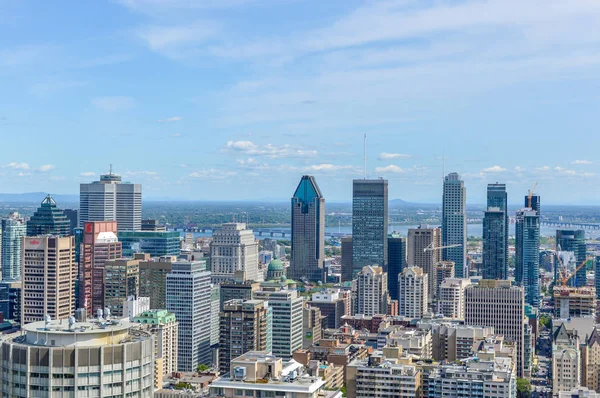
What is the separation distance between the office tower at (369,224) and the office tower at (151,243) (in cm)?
3327

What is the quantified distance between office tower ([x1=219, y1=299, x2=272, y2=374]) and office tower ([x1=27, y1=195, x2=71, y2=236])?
44.7 m

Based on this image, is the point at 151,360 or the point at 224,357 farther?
the point at 224,357

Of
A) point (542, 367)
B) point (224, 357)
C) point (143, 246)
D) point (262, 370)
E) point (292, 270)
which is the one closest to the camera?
point (262, 370)

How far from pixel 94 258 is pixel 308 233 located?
62.9 m

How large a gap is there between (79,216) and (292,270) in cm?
3980

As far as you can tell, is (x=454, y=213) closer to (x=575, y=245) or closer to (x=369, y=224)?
→ (x=575, y=245)

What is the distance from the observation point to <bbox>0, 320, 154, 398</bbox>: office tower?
20.3m

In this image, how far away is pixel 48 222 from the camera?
356 feet

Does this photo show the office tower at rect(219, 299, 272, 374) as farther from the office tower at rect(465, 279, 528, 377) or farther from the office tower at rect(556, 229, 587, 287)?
the office tower at rect(556, 229, 587, 287)

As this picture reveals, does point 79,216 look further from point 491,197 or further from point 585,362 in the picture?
point 585,362

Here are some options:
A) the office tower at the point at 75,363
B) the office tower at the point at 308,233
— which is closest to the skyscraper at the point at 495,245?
the office tower at the point at 308,233

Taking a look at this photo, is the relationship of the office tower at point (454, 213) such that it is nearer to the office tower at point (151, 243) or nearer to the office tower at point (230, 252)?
the office tower at point (230, 252)

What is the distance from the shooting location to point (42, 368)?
2044 centimetres

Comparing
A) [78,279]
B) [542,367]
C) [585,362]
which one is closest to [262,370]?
[585,362]
